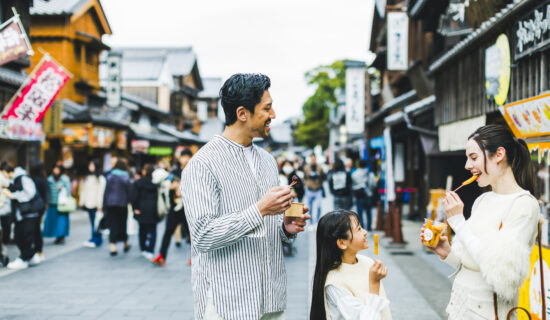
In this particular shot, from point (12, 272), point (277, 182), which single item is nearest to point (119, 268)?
point (12, 272)

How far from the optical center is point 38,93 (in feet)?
41.5

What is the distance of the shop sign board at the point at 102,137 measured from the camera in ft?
63.1

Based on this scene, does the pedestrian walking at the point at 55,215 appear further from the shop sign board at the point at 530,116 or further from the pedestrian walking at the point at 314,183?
the shop sign board at the point at 530,116

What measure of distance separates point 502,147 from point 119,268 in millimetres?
7234

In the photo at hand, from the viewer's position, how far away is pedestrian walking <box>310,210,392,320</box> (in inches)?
104

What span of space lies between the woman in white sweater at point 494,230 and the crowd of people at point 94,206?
21.8 feet

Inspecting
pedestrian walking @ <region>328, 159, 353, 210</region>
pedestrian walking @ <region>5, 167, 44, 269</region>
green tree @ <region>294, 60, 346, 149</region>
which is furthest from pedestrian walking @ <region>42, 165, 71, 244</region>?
green tree @ <region>294, 60, 346, 149</region>

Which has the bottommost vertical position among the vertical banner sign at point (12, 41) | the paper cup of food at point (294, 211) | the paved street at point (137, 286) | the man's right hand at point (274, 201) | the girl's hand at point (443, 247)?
the paved street at point (137, 286)

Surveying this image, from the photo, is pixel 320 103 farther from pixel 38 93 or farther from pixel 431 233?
pixel 431 233

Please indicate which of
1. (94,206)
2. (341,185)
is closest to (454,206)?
(341,185)

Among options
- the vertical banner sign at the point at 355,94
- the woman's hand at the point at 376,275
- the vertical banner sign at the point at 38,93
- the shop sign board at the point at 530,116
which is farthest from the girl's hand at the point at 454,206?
→ the vertical banner sign at the point at 355,94

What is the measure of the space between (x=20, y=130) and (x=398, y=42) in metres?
11.8

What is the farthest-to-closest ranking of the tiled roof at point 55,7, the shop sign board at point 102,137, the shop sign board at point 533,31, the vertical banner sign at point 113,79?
the vertical banner sign at point 113,79, the tiled roof at point 55,7, the shop sign board at point 102,137, the shop sign board at point 533,31

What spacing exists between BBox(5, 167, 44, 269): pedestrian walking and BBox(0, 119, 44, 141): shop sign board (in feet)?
17.4
